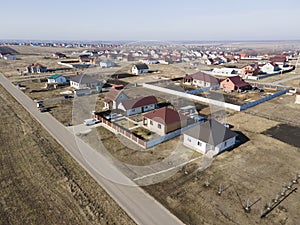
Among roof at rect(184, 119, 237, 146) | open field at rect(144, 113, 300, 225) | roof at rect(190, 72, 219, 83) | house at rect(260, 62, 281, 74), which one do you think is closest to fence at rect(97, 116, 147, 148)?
roof at rect(184, 119, 237, 146)

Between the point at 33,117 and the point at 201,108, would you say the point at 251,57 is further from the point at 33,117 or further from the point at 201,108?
the point at 33,117

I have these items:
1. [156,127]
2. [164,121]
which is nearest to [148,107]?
[156,127]

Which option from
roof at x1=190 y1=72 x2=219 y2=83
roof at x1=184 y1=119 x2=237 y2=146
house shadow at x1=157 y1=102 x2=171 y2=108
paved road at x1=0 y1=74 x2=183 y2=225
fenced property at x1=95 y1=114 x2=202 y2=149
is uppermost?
roof at x1=190 y1=72 x2=219 y2=83

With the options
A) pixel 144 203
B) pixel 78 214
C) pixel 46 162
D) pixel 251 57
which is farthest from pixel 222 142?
pixel 251 57

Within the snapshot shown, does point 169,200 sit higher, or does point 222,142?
point 222,142

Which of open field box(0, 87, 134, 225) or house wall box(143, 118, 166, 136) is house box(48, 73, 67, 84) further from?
house wall box(143, 118, 166, 136)

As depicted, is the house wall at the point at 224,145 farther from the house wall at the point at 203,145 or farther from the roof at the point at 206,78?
the roof at the point at 206,78
